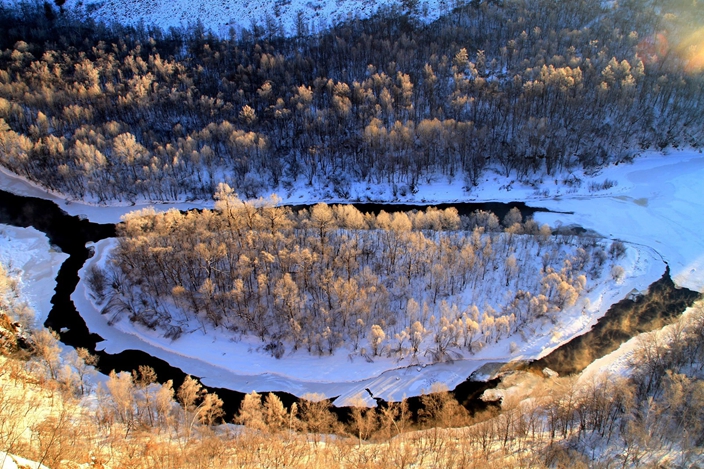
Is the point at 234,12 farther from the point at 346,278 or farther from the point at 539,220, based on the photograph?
the point at 346,278

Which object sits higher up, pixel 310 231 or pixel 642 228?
pixel 310 231

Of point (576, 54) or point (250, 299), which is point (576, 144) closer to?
point (576, 54)

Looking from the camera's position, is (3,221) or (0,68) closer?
(3,221)

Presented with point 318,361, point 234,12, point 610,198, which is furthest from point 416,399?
point 234,12

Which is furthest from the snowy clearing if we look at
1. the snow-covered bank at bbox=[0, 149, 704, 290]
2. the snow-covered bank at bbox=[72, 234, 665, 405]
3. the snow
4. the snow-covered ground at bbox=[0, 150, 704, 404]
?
the snow

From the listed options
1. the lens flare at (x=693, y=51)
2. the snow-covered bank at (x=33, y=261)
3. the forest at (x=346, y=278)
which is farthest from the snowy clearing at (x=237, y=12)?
the forest at (x=346, y=278)

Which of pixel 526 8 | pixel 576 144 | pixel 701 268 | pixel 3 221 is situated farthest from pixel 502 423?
pixel 526 8

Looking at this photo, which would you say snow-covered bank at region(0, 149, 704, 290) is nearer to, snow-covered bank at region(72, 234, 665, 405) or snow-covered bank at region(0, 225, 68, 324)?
snow-covered bank at region(0, 225, 68, 324)

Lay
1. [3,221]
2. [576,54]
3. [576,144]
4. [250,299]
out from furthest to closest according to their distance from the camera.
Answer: [576,54] → [576,144] → [3,221] → [250,299]

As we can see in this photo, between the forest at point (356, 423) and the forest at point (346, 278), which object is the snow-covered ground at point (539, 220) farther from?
the forest at point (356, 423)
